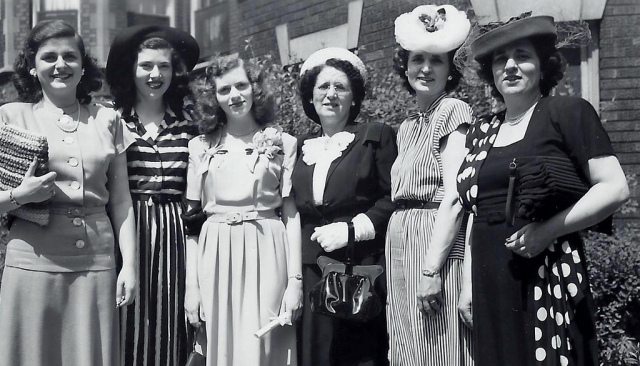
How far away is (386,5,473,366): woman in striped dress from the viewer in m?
4.01

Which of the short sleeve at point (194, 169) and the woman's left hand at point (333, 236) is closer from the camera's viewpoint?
the woman's left hand at point (333, 236)

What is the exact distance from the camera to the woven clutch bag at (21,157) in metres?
3.83

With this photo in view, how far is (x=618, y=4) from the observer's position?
728 cm

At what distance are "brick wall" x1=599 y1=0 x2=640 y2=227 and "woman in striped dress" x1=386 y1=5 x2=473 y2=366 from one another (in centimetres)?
335

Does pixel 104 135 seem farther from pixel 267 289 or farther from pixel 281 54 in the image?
pixel 281 54

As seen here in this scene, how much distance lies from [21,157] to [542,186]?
2392 millimetres

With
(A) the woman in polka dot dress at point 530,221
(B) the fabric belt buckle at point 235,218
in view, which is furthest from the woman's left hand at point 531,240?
(B) the fabric belt buckle at point 235,218

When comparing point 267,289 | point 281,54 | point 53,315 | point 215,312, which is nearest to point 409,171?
point 267,289

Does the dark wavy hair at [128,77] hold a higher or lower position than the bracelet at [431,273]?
higher

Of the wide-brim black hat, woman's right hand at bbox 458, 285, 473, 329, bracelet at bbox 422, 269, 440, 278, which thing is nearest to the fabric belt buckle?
→ bracelet at bbox 422, 269, 440, 278

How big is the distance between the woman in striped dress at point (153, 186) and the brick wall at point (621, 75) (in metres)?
4.22

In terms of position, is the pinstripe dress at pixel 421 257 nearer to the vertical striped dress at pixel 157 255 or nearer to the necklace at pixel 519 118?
the necklace at pixel 519 118

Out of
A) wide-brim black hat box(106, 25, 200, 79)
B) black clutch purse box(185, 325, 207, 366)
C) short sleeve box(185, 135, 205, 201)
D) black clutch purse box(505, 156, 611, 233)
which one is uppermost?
wide-brim black hat box(106, 25, 200, 79)

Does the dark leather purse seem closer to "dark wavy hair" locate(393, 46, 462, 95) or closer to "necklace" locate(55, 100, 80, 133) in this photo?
"dark wavy hair" locate(393, 46, 462, 95)
